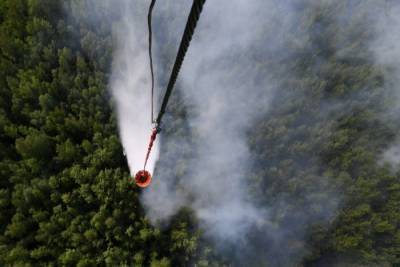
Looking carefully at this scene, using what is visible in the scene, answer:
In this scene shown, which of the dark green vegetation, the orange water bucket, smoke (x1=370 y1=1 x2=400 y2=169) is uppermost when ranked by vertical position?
smoke (x1=370 y1=1 x2=400 y2=169)

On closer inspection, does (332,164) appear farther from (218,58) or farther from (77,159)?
(77,159)

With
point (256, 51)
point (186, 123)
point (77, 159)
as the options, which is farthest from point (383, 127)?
point (77, 159)

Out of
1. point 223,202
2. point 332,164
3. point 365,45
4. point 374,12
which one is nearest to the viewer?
point 223,202

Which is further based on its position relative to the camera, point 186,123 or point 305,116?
point 305,116

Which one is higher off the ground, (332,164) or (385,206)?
(332,164)

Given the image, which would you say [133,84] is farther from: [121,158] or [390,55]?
[390,55]

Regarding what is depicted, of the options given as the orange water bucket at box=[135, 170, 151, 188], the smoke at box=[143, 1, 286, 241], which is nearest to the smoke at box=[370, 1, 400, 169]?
the smoke at box=[143, 1, 286, 241]

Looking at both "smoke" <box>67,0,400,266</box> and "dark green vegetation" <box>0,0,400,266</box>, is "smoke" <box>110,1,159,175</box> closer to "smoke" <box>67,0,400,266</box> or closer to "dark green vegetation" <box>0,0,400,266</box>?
"smoke" <box>67,0,400,266</box>
